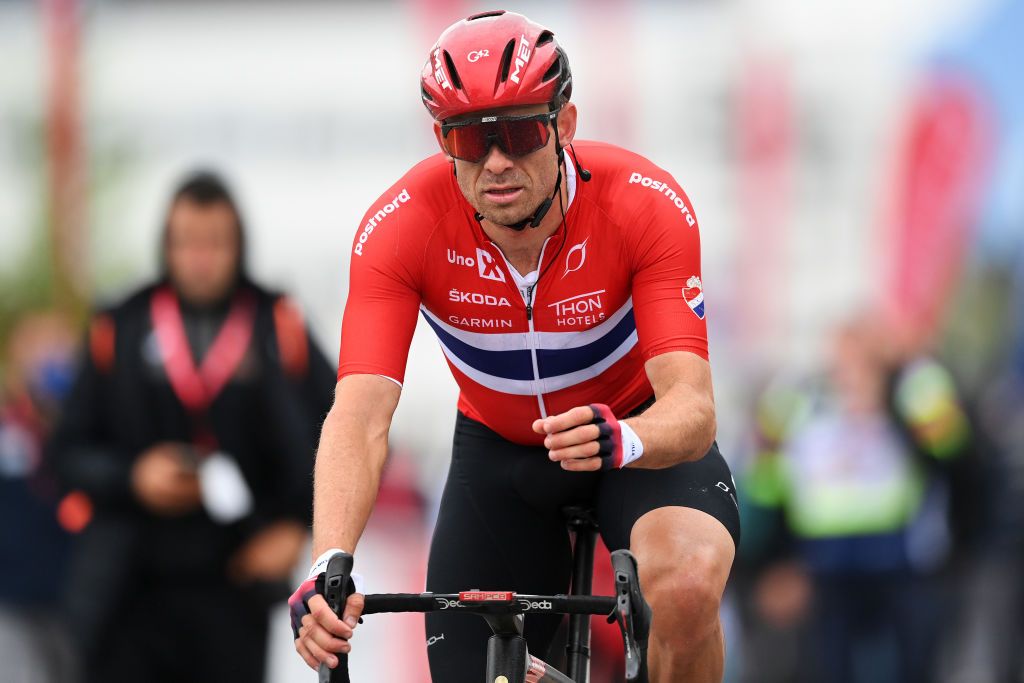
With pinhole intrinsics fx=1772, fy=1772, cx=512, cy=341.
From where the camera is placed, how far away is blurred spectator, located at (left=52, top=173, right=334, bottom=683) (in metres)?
7.02

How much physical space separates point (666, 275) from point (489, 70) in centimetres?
75

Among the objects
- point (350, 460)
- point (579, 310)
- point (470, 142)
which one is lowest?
point (350, 460)

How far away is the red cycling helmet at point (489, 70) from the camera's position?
15.3 ft

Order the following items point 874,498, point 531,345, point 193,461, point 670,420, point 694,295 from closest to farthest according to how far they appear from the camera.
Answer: point 670,420 → point 694,295 → point 531,345 → point 193,461 → point 874,498

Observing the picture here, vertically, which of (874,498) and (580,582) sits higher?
(580,582)

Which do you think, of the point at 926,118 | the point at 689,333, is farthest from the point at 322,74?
the point at 689,333

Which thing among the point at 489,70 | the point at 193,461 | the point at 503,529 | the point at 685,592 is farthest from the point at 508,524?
the point at 193,461

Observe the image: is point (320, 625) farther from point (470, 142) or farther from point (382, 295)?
point (470, 142)

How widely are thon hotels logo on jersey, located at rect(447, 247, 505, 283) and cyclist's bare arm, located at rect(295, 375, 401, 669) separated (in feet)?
1.51

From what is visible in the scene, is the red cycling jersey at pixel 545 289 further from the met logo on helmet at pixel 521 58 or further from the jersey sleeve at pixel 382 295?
the met logo on helmet at pixel 521 58

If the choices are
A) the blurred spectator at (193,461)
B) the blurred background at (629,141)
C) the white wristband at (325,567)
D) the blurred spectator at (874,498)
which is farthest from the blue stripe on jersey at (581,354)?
the blurred background at (629,141)

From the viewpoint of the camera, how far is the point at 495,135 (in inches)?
185

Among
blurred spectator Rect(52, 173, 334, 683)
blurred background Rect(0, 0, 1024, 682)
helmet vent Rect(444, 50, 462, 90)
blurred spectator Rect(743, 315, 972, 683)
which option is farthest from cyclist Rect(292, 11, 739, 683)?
blurred background Rect(0, 0, 1024, 682)

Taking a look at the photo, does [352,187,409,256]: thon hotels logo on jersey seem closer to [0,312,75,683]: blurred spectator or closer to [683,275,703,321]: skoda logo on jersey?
[683,275,703,321]: skoda logo on jersey
